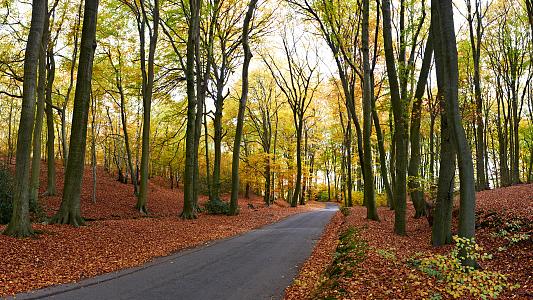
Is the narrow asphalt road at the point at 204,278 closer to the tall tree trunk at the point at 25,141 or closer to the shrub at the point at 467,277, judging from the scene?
the shrub at the point at 467,277

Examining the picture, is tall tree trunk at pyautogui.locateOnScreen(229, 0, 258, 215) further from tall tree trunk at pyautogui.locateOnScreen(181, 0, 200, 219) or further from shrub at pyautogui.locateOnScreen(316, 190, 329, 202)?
shrub at pyautogui.locateOnScreen(316, 190, 329, 202)

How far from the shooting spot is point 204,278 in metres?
7.04

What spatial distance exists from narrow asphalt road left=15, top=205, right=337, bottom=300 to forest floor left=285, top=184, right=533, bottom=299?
1.76 ft

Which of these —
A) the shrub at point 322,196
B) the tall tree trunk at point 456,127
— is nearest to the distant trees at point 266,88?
the tall tree trunk at point 456,127

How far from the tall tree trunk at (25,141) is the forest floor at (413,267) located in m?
7.33

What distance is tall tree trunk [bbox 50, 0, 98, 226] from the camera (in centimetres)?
1192

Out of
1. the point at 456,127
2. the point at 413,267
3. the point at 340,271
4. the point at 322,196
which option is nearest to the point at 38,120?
the point at 340,271

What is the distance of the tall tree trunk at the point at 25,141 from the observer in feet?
30.3

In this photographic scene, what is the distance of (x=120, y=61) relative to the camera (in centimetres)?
2342

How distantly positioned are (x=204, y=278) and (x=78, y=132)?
776 cm

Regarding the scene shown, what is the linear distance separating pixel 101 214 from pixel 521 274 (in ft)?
56.8


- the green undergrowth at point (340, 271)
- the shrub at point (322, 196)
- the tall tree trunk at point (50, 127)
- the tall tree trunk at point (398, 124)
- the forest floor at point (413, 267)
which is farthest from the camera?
the shrub at point (322, 196)

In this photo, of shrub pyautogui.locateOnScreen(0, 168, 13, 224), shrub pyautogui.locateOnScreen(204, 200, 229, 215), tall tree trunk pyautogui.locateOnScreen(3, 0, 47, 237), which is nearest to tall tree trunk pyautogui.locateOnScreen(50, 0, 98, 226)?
tall tree trunk pyautogui.locateOnScreen(3, 0, 47, 237)

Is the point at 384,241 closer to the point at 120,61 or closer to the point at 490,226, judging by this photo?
the point at 490,226
